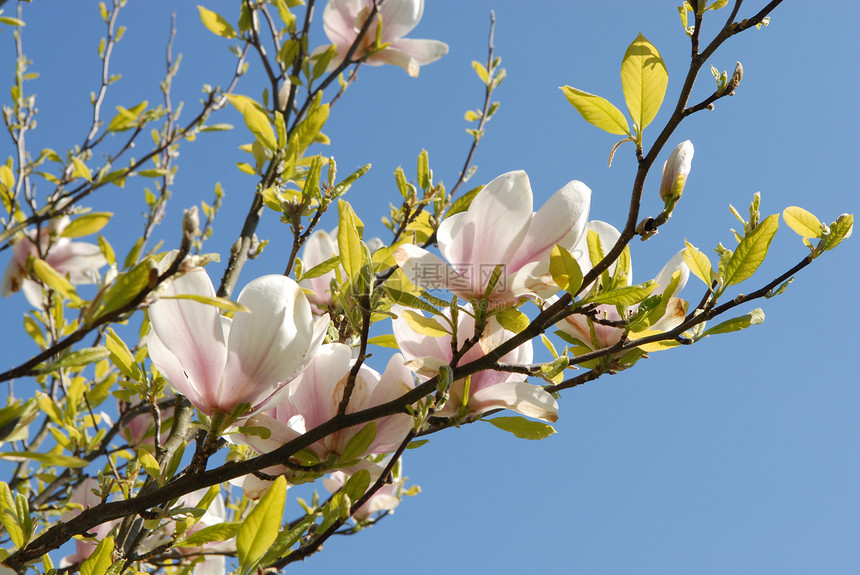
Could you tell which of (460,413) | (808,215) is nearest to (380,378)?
(460,413)

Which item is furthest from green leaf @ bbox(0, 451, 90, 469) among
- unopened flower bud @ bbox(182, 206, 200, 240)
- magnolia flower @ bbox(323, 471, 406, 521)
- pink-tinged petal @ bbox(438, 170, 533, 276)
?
magnolia flower @ bbox(323, 471, 406, 521)

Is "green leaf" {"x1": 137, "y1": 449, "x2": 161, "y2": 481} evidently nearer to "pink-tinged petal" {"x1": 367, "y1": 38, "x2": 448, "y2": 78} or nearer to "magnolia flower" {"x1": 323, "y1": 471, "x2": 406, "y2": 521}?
"magnolia flower" {"x1": 323, "y1": 471, "x2": 406, "y2": 521}

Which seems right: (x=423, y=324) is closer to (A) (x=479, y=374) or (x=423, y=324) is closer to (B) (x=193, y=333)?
(A) (x=479, y=374)

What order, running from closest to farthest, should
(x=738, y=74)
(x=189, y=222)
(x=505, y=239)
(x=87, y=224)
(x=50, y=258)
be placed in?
(x=189, y=222) < (x=738, y=74) < (x=505, y=239) < (x=87, y=224) < (x=50, y=258)

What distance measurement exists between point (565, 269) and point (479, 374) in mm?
168

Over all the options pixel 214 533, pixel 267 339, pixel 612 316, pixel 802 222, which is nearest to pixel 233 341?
pixel 267 339

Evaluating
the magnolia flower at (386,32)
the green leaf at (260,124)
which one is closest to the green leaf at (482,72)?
the magnolia flower at (386,32)

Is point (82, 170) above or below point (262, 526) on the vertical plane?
above

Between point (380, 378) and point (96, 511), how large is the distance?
0.33 metres

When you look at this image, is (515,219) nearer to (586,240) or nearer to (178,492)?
(586,240)

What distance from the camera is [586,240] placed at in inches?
28.3

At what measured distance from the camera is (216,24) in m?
1.55

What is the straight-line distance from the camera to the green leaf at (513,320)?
664 mm

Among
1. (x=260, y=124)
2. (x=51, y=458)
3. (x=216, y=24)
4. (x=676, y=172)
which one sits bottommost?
(x=51, y=458)
